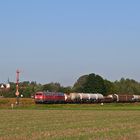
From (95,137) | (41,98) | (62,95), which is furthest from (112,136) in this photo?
(62,95)

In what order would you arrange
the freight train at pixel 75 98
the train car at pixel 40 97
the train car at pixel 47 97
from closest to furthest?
the train car at pixel 40 97, the train car at pixel 47 97, the freight train at pixel 75 98

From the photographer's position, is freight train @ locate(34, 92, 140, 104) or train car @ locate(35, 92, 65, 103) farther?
freight train @ locate(34, 92, 140, 104)

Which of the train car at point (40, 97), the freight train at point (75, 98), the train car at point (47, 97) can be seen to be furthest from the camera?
the freight train at point (75, 98)

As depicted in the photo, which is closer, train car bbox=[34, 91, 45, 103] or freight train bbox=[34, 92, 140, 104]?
train car bbox=[34, 91, 45, 103]

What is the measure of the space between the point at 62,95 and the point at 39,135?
94515 mm

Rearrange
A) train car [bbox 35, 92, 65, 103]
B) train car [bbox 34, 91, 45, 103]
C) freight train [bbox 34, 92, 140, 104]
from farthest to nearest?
freight train [bbox 34, 92, 140, 104], train car [bbox 35, 92, 65, 103], train car [bbox 34, 91, 45, 103]

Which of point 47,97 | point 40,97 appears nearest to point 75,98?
point 47,97

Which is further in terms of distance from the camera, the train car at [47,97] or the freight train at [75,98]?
the freight train at [75,98]

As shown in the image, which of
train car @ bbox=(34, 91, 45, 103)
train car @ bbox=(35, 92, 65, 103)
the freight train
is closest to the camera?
train car @ bbox=(34, 91, 45, 103)

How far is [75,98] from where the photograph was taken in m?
122

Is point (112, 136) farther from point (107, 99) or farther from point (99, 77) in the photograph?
point (99, 77)

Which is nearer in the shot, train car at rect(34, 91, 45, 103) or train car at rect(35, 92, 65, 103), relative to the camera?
train car at rect(34, 91, 45, 103)

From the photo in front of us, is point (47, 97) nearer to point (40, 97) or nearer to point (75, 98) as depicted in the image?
point (40, 97)

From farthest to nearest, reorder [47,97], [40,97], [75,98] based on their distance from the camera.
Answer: [75,98]
[47,97]
[40,97]
